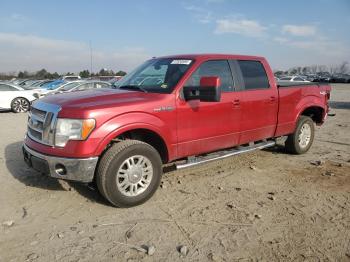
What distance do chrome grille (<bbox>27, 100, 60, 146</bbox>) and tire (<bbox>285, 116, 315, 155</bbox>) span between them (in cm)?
453

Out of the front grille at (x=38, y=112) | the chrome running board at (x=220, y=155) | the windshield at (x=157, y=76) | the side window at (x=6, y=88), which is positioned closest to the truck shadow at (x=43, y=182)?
the front grille at (x=38, y=112)

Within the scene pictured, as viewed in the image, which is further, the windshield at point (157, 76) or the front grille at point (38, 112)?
the windshield at point (157, 76)

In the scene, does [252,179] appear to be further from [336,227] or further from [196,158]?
[336,227]

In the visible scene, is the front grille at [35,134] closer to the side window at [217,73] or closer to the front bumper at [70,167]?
the front bumper at [70,167]

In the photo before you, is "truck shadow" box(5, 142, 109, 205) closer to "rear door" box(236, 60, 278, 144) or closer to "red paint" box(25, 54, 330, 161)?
"red paint" box(25, 54, 330, 161)

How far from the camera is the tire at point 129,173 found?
4082 millimetres

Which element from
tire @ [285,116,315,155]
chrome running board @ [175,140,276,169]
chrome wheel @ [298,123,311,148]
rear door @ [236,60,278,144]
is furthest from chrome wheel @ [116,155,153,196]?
chrome wheel @ [298,123,311,148]

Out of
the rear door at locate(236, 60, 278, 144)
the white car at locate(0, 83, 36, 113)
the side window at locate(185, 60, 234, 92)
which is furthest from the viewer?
the white car at locate(0, 83, 36, 113)

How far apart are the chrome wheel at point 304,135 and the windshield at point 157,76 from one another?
314 centimetres

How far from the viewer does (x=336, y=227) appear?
12.5 ft

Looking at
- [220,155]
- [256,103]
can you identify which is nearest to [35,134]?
[220,155]

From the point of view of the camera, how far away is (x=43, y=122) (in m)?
4.24

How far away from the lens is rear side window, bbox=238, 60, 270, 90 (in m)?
5.65

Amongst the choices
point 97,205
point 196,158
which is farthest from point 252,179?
point 97,205
